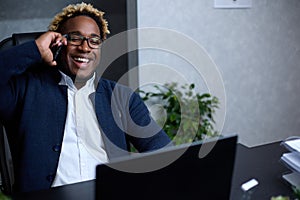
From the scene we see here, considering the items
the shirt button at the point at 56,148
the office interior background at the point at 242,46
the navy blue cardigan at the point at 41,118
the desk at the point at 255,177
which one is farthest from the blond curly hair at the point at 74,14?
the office interior background at the point at 242,46

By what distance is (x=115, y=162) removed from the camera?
0.72 metres

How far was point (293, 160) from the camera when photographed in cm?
124

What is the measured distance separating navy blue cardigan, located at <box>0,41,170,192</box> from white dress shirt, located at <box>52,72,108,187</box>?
0.02 m

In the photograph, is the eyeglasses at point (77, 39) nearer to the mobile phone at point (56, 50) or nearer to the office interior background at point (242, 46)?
the mobile phone at point (56, 50)

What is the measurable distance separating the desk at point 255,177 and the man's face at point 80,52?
1.54 feet

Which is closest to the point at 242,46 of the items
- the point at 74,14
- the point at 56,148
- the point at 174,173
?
the point at 74,14

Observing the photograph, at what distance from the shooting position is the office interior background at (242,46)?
2.40 m

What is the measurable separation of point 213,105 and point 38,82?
147cm

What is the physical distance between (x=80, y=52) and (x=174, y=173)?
806mm

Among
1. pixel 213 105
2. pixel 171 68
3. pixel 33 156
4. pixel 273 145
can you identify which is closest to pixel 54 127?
pixel 33 156

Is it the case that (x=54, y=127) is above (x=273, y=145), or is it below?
above

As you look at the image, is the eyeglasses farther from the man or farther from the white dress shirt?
the white dress shirt

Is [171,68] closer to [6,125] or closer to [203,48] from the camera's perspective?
[203,48]

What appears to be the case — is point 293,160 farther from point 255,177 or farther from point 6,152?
point 6,152
